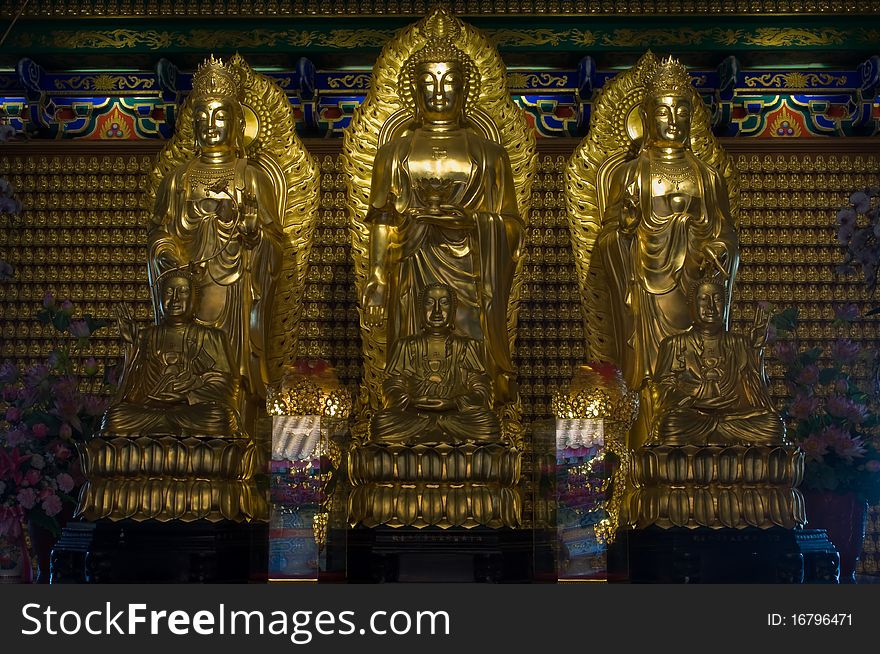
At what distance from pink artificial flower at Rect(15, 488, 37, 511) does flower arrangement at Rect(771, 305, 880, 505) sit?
3.00m

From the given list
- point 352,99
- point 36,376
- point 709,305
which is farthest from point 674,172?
point 36,376

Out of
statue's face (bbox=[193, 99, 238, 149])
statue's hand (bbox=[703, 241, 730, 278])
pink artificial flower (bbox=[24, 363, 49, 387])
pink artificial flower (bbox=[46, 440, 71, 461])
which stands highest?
statue's face (bbox=[193, 99, 238, 149])

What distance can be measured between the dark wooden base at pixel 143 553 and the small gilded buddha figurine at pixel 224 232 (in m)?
0.78

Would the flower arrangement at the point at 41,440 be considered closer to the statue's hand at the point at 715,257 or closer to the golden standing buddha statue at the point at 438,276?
the golden standing buddha statue at the point at 438,276

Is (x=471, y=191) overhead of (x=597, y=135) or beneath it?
beneath

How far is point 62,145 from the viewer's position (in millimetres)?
6680

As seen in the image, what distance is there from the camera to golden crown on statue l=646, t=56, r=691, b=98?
5.41 meters

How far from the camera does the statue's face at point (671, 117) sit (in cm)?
541

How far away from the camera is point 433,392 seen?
4.67 m

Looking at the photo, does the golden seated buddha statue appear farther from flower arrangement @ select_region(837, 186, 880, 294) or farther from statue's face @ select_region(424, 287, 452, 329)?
flower arrangement @ select_region(837, 186, 880, 294)

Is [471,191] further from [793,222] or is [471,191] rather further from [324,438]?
[793,222]

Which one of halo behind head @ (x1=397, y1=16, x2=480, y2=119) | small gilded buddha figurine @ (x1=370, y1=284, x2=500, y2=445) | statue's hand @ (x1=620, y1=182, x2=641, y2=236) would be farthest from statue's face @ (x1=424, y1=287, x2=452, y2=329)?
halo behind head @ (x1=397, y1=16, x2=480, y2=119)

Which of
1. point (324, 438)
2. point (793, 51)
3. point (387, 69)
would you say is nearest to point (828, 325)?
point (793, 51)

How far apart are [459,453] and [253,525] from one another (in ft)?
2.71
